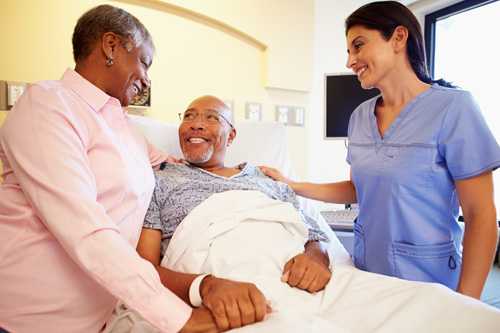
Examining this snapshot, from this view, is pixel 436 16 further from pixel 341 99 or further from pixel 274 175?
pixel 274 175

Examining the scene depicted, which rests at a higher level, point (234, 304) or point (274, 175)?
point (274, 175)

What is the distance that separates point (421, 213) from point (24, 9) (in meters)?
1.88

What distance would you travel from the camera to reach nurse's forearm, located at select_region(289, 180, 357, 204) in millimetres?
1455

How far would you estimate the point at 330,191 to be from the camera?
147 cm

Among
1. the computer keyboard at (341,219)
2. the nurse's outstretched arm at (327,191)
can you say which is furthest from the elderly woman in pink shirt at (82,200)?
the computer keyboard at (341,219)

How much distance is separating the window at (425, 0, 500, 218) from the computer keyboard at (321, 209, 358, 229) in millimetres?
1204

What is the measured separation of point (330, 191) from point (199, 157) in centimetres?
57

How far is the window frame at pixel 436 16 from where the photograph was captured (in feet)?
8.26

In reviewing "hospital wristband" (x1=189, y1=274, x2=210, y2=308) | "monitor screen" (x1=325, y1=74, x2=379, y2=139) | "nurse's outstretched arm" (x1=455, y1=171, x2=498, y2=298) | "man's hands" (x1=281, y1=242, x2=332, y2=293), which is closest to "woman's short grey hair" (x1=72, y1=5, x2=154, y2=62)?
"hospital wristband" (x1=189, y1=274, x2=210, y2=308)

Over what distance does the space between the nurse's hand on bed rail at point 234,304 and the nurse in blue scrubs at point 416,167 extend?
539 millimetres

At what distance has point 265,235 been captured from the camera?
107 cm

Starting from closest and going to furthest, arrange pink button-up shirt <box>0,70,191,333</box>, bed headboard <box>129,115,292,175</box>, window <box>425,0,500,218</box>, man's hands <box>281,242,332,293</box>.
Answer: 1. pink button-up shirt <box>0,70,191,333</box>
2. man's hands <box>281,242,332,293</box>
3. bed headboard <box>129,115,292,175</box>
4. window <box>425,0,500,218</box>

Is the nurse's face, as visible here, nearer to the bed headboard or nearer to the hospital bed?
the hospital bed

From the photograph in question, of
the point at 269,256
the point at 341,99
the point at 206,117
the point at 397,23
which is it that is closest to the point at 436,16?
the point at 341,99
